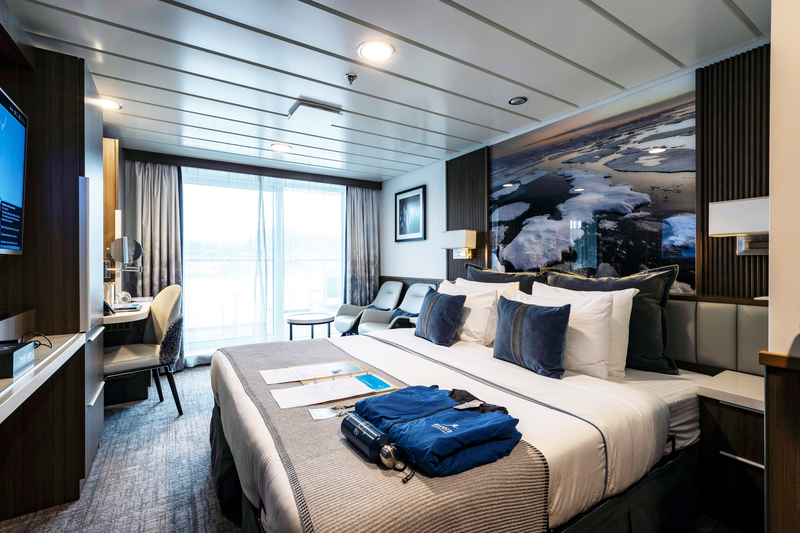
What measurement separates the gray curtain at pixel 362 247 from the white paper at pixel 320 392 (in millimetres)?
3788

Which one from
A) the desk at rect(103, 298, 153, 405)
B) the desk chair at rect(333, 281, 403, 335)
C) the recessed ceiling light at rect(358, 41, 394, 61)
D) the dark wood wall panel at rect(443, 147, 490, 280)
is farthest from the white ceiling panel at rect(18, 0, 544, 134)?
the desk chair at rect(333, 281, 403, 335)

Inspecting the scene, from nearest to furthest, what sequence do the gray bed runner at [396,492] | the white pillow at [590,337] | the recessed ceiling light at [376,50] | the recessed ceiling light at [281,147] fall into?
1. the gray bed runner at [396,492]
2. the white pillow at [590,337]
3. the recessed ceiling light at [376,50]
4. the recessed ceiling light at [281,147]

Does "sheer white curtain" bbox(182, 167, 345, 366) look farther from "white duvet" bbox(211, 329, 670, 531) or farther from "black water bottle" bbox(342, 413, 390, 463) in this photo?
"black water bottle" bbox(342, 413, 390, 463)

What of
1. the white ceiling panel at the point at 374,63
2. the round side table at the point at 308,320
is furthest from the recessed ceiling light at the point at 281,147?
the round side table at the point at 308,320

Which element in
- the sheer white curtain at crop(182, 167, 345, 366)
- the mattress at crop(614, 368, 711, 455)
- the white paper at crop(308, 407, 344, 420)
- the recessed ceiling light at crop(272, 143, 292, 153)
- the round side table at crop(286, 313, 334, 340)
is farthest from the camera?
the sheer white curtain at crop(182, 167, 345, 366)

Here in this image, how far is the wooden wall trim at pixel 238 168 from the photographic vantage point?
4.30 meters

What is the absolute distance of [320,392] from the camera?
67.1 inches

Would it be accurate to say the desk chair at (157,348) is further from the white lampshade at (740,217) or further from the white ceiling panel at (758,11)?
the white ceiling panel at (758,11)

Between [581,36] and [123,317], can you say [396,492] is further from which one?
[123,317]

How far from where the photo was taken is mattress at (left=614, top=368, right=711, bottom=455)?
1752 mm

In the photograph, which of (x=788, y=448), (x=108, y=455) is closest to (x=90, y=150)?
(x=108, y=455)

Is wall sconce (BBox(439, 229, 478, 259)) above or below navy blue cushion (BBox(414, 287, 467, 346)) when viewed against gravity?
above

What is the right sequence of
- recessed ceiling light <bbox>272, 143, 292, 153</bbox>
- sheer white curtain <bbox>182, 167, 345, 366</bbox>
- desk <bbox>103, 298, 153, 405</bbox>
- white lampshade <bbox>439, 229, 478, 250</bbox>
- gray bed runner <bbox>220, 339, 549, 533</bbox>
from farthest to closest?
sheer white curtain <bbox>182, 167, 345, 366</bbox>, recessed ceiling light <bbox>272, 143, 292, 153</bbox>, white lampshade <bbox>439, 229, 478, 250</bbox>, desk <bbox>103, 298, 153, 405</bbox>, gray bed runner <bbox>220, 339, 549, 533</bbox>

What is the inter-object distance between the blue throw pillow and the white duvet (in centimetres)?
6
